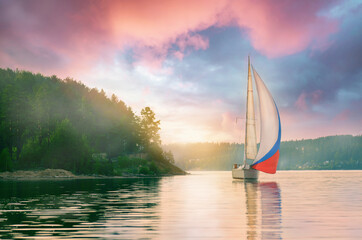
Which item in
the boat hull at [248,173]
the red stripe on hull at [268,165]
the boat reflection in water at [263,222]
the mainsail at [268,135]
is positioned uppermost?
the mainsail at [268,135]

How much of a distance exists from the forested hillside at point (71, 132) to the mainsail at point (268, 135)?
65.3m

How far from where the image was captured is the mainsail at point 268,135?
77.9 m

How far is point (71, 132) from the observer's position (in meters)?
130

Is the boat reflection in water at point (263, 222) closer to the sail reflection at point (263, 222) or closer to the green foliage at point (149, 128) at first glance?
the sail reflection at point (263, 222)

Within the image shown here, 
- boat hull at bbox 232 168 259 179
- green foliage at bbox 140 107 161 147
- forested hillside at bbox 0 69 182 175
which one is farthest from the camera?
green foliage at bbox 140 107 161 147

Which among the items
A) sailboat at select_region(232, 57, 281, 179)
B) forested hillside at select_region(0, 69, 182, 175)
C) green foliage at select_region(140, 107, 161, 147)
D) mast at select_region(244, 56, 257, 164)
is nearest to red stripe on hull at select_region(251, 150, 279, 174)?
sailboat at select_region(232, 57, 281, 179)

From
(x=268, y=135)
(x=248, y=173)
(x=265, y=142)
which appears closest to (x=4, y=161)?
(x=248, y=173)

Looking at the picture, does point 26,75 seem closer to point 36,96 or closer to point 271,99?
point 36,96

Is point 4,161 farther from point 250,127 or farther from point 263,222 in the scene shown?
point 263,222

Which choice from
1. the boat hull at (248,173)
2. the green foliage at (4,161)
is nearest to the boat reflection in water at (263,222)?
the boat hull at (248,173)

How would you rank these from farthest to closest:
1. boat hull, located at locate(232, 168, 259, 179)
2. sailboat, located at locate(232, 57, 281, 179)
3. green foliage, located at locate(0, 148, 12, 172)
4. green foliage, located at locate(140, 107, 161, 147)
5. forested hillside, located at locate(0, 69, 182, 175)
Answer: green foliage, located at locate(140, 107, 161, 147), forested hillside, located at locate(0, 69, 182, 175), green foliage, located at locate(0, 148, 12, 172), boat hull, located at locate(232, 168, 259, 179), sailboat, located at locate(232, 57, 281, 179)

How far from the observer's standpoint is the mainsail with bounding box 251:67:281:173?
7788cm

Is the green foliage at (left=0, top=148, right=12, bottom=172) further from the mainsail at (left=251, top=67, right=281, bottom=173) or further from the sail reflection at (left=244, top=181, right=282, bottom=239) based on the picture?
the sail reflection at (left=244, top=181, right=282, bottom=239)

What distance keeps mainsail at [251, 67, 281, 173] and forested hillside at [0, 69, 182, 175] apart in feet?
214
